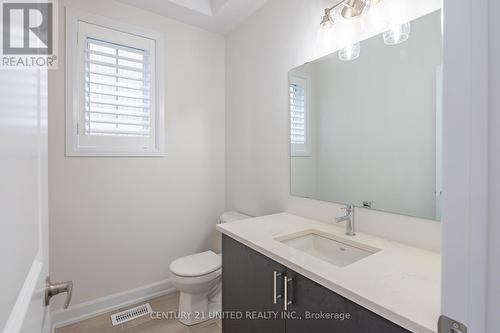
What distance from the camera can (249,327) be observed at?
127cm

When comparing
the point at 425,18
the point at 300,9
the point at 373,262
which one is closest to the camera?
the point at 373,262

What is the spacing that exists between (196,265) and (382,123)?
160 cm

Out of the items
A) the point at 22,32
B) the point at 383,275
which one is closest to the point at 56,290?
the point at 22,32

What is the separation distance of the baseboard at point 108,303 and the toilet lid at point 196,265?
1.80ft

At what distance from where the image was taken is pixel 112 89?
6.61ft

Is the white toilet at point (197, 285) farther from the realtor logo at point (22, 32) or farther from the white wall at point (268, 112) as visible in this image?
the realtor logo at point (22, 32)

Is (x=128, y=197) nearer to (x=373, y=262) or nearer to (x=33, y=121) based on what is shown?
(x=33, y=121)

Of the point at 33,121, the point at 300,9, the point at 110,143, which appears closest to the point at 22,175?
the point at 33,121

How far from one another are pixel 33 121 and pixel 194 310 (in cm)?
178

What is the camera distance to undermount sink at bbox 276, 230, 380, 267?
1.26 meters

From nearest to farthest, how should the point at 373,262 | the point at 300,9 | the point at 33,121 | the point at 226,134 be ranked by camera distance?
1. the point at 33,121
2. the point at 373,262
3. the point at 300,9
4. the point at 226,134

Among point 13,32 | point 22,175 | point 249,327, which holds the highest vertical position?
point 13,32

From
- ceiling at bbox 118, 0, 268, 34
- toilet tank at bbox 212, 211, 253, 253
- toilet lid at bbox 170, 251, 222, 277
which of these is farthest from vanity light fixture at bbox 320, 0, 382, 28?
toilet lid at bbox 170, 251, 222, 277

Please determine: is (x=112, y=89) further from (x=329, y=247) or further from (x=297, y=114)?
(x=329, y=247)
